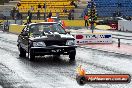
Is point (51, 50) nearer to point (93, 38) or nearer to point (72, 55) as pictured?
point (72, 55)

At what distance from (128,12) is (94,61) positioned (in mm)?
54957

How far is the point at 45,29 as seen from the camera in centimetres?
1803

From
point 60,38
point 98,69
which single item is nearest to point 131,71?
point 98,69

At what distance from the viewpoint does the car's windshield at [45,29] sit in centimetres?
1791

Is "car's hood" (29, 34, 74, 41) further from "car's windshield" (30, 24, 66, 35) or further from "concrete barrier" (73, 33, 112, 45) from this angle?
"concrete barrier" (73, 33, 112, 45)

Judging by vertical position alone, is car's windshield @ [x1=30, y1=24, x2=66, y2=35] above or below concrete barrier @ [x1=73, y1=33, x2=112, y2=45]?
above

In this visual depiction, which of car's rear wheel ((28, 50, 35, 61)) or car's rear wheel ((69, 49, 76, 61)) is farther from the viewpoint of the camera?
car's rear wheel ((69, 49, 76, 61))

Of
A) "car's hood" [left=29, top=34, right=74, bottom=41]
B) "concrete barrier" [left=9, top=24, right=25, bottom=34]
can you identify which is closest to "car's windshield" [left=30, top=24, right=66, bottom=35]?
"car's hood" [left=29, top=34, right=74, bottom=41]

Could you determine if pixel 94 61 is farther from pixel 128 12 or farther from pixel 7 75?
pixel 128 12

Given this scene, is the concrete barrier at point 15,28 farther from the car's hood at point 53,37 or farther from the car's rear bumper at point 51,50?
the car's rear bumper at point 51,50

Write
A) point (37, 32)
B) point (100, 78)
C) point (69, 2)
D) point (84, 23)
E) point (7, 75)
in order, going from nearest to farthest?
point (100, 78)
point (7, 75)
point (37, 32)
point (84, 23)
point (69, 2)

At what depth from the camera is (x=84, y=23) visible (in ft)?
198

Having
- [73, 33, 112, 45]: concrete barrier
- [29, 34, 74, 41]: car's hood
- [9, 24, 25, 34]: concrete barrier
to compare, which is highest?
[29, 34, 74, 41]: car's hood

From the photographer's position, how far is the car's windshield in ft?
58.7
